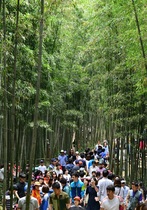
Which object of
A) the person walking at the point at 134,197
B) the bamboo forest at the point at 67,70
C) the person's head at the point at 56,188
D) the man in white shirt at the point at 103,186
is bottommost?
the person walking at the point at 134,197

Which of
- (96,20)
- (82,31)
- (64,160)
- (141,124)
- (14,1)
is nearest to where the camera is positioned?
(14,1)

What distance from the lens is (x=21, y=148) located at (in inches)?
520

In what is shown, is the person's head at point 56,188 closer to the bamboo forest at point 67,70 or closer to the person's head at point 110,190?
the bamboo forest at point 67,70

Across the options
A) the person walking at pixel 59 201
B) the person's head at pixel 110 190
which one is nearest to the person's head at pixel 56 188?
the person walking at pixel 59 201

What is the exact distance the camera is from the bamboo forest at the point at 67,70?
7002 mm

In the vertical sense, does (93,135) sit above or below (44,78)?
below

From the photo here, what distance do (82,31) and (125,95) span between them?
6654 millimetres

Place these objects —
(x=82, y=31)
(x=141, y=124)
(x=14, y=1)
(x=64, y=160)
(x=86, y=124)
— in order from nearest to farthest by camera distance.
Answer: (x=14, y=1) < (x=141, y=124) < (x=64, y=160) < (x=82, y=31) < (x=86, y=124)

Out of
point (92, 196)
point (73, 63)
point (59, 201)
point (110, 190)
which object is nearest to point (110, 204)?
point (110, 190)

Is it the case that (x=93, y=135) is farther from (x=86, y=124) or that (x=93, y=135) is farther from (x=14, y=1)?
(x=14, y=1)

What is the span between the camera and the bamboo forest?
23.0 ft

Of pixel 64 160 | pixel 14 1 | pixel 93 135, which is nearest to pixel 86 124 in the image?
pixel 93 135

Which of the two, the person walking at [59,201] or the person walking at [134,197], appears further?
the person walking at [134,197]

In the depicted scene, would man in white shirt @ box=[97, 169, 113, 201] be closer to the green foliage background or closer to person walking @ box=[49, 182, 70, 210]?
person walking @ box=[49, 182, 70, 210]
